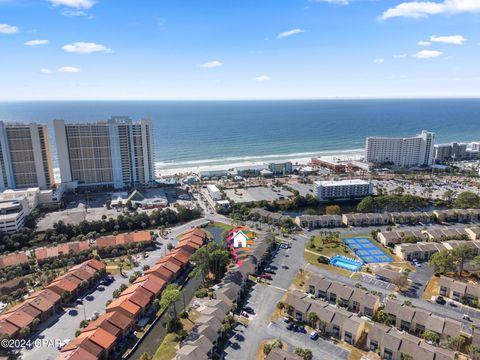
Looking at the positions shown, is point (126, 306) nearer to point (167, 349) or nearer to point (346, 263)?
point (167, 349)

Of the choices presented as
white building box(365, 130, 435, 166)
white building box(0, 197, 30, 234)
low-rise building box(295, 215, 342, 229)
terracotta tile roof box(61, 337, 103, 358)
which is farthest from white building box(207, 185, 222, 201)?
white building box(365, 130, 435, 166)

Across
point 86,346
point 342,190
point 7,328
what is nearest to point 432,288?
point 342,190

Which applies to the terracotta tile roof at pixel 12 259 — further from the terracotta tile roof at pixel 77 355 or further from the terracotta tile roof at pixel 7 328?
the terracotta tile roof at pixel 77 355

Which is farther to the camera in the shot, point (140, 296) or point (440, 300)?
point (440, 300)

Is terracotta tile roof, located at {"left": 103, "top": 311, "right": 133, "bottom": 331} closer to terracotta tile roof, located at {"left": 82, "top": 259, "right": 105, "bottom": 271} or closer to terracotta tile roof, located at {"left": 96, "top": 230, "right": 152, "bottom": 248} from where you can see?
terracotta tile roof, located at {"left": 82, "top": 259, "right": 105, "bottom": 271}

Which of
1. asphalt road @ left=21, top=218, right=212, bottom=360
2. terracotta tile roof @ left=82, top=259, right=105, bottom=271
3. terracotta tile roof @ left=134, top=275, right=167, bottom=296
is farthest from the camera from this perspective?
terracotta tile roof @ left=82, top=259, right=105, bottom=271

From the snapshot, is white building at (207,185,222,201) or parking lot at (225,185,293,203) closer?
white building at (207,185,222,201)
